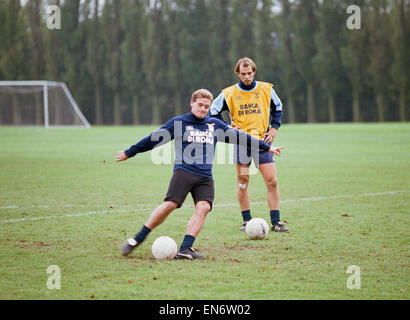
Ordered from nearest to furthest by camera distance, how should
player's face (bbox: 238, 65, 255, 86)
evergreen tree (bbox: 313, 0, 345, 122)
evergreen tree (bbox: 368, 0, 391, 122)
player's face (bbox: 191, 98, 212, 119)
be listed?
player's face (bbox: 191, 98, 212, 119) → player's face (bbox: 238, 65, 255, 86) → evergreen tree (bbox: 368, 0, 391, 122) → evergreen tree (bbox: 313, 0, 345, 122)

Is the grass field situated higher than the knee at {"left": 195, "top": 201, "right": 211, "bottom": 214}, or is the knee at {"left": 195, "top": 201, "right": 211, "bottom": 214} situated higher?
the knee at {"left": 195, "top": 201, "right": 211, "bottom": 214}

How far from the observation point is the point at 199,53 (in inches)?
2383

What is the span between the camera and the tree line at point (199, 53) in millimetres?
50719

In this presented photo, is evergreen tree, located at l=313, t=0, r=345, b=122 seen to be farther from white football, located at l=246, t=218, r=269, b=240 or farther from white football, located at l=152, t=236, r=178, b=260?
white football, located at l=152, t=236, r=178, b=260

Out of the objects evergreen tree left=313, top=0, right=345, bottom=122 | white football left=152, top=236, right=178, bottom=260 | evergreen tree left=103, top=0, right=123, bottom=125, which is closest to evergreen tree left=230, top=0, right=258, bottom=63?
evergreen tree left=313, top=0, right=345, bottom=122

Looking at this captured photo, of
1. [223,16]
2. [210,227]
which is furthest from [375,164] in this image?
[223,16]

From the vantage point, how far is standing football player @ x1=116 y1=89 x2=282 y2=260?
20.6ft

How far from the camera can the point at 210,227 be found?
8078 millimetres

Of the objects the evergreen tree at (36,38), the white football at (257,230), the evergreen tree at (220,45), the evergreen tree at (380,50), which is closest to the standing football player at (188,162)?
the white football at (257,230)

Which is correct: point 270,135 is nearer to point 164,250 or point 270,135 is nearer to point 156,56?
point 164,250

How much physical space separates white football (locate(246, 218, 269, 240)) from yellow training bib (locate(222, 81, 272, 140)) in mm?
1245

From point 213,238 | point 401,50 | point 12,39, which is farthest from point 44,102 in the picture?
point 213,238

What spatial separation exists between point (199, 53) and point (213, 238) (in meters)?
54.5
